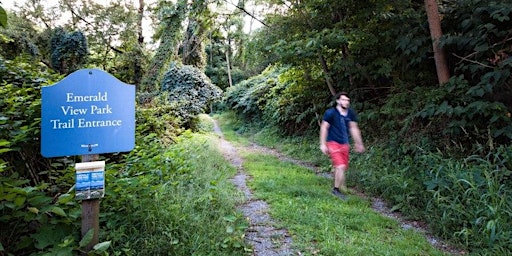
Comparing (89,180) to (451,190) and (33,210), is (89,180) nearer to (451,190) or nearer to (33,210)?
(33,210)

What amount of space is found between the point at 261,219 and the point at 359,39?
5155 mm

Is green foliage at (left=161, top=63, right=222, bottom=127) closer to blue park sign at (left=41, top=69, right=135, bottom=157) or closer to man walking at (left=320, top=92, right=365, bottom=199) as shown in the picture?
man walking at (left=320, top=92, right=365, bottom=199)

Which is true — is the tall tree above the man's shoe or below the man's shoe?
above

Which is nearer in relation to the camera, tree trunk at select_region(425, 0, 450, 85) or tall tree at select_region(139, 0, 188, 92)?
tree trunk at select_region(425, 0, 450, 85)

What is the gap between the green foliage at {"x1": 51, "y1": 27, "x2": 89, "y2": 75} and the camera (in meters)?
14.9

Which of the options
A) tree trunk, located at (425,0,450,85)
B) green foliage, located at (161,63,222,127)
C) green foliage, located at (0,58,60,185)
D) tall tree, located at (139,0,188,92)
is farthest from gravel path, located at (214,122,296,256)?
tall tree, located at (139,0,188,92)

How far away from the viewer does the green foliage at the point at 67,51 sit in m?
14.9

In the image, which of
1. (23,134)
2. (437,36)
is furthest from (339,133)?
(23,134)

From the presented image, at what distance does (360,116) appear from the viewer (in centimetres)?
839

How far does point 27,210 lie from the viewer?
2.38 meters

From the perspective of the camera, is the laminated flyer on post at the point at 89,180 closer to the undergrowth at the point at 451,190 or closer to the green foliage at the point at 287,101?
the undergrowth at the point at 451,190

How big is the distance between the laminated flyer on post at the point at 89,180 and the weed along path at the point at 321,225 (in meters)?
1.79

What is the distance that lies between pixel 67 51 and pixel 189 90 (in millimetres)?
6675

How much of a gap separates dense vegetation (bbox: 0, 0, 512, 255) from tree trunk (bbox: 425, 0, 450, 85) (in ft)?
0.67
